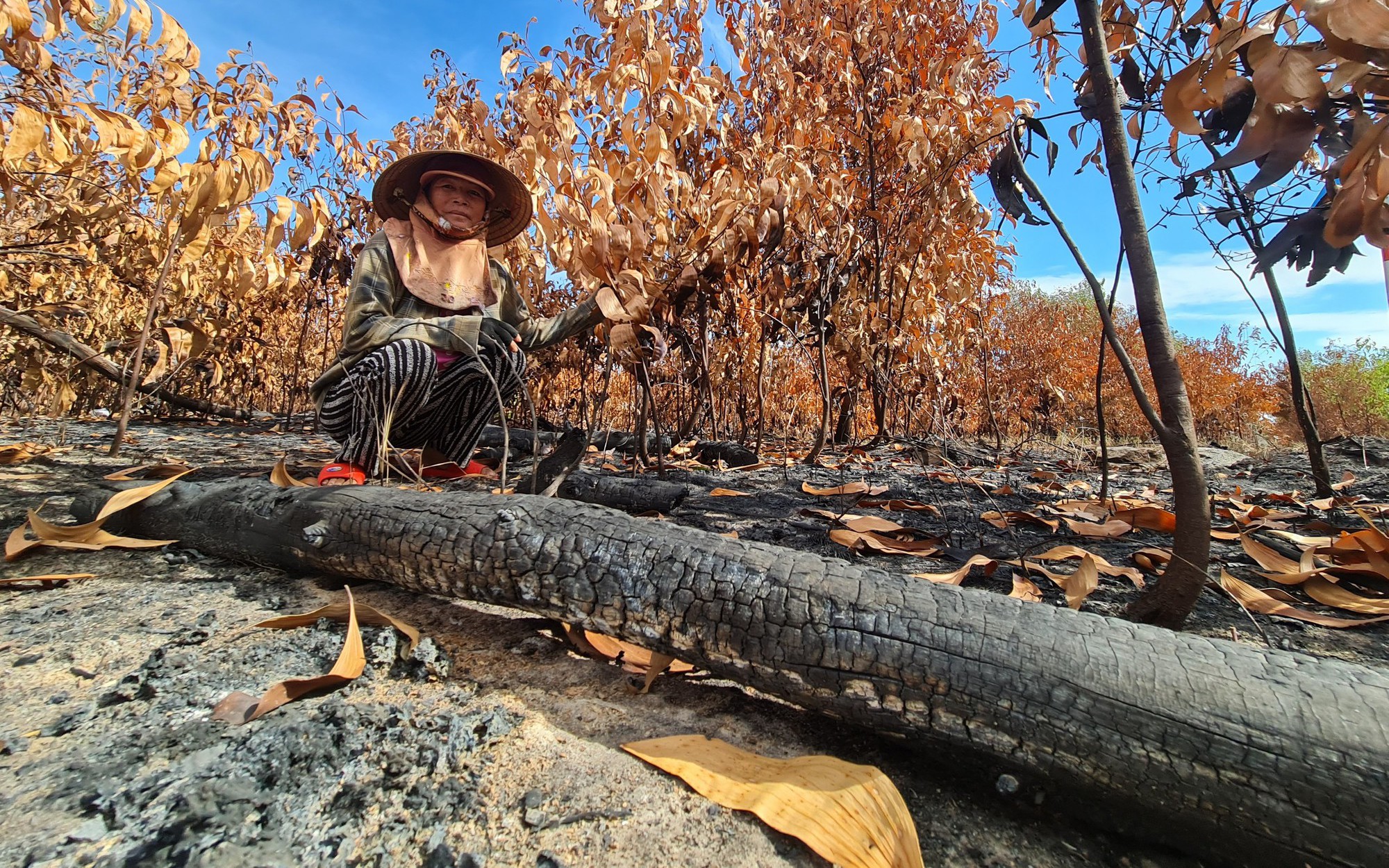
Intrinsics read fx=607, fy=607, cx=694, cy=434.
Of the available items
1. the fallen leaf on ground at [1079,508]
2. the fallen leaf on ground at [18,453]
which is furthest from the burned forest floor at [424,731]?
the fallen leaf on ground at [18,453]

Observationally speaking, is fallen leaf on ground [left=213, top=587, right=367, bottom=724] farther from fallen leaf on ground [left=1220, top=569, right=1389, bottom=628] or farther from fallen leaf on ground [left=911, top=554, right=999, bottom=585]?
fallen leaf on ground [left=1220, top=569, right=1389, bottom=628]

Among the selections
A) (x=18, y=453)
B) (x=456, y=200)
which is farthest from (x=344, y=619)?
(x=18, y=453)

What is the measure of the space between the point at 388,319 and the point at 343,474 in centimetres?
58

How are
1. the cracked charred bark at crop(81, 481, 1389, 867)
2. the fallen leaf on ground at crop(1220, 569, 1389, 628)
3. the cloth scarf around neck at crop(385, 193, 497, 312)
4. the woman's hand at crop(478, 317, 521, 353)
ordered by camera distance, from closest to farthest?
1. the cracked charred bark at crop(81, 481, 1389, 867)
2. the fallen leaf on ground at crop(1220, 569, 1389, 628)
3. the woman's hand at crop(478, 317, 521, 353)
4. the cloth scarf around neck at crop(385, 193, 497, 312)

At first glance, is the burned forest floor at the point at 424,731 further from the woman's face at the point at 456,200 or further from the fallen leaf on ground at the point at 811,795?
the woman's face at the point at 456,200

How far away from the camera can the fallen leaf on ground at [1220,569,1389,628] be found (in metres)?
1.23

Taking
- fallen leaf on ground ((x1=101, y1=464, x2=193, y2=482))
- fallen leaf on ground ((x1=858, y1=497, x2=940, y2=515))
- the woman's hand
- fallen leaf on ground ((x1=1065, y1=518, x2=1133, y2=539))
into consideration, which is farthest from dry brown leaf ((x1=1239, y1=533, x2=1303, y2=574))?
fallen leaf on ground ((x1=101, y1=464, x2=193, y2=482))

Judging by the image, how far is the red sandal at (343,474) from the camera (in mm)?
2137

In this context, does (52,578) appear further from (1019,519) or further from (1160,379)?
(1019,519)

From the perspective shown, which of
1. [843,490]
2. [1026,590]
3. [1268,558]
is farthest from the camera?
[843,490]

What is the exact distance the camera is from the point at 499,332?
225cm

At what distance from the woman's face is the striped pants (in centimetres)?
60

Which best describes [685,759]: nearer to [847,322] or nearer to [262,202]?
[262,202]

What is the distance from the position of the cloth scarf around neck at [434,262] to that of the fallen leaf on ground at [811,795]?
2059 millimetres
